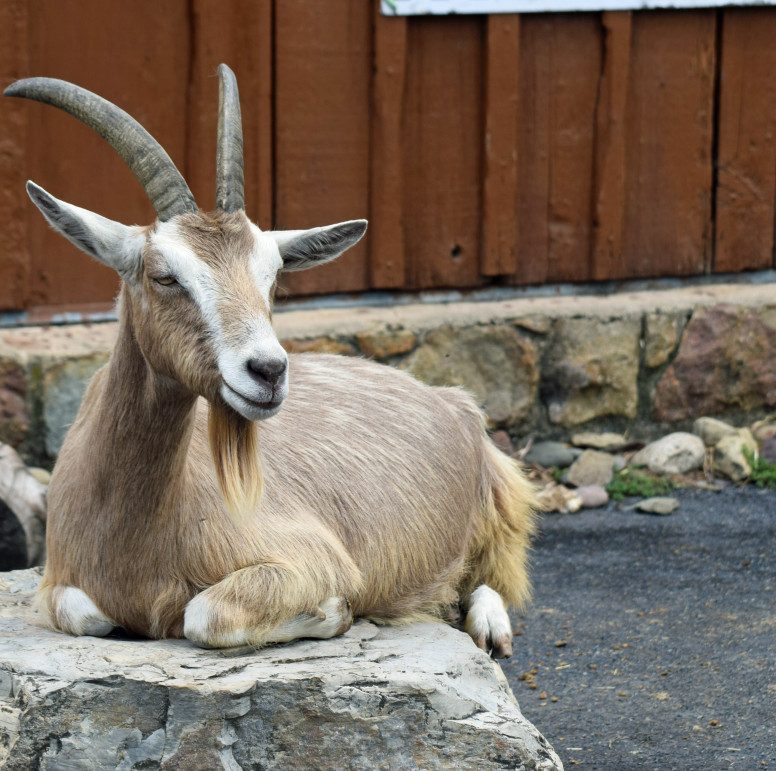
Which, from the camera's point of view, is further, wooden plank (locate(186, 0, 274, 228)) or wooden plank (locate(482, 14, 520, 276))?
wooden plank (locate(482, 14, 520, 276))

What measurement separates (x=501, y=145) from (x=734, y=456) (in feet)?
6.95

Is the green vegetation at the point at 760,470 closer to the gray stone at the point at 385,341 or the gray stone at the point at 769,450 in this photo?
the gray stone at the point at 769,450

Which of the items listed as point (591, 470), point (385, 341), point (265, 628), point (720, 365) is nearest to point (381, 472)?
point (265, 628)

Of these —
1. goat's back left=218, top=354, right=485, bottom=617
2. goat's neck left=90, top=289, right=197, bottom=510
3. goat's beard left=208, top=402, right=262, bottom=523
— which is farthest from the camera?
goat's back left=218, top=354, right=485, bottom=617

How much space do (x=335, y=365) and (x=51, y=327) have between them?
6.77 feet

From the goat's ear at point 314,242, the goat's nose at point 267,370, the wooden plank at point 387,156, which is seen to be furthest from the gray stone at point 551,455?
the goat's nose at point 267,370

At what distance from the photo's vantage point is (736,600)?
5.38 metres

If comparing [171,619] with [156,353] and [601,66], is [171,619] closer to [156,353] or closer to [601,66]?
[156,353]

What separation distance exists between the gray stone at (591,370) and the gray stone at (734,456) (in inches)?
20.3

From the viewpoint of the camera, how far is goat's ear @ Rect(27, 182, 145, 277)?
3.15 metres

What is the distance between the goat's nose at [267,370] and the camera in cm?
292

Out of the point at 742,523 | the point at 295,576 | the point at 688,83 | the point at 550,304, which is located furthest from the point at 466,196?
the point at 295,576

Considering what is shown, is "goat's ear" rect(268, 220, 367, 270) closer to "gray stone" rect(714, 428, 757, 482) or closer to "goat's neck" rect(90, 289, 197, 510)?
"goat's neck" rect(90, 289, 197, 510)

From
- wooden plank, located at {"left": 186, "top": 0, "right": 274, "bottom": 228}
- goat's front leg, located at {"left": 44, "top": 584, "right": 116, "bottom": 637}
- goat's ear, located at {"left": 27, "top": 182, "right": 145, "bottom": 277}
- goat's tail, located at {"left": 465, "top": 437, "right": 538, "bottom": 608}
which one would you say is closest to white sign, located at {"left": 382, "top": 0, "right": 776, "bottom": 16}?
wooden plank, located at {"left": 186, "top": 0, "right": 274, "bottom": 228}
